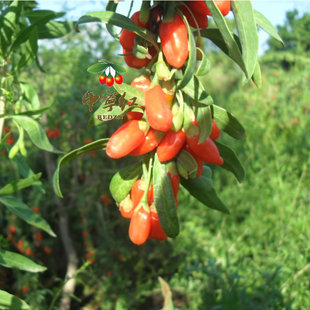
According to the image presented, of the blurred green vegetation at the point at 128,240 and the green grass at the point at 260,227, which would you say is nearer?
the green grass at the point at 260,227

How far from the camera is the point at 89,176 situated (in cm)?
215

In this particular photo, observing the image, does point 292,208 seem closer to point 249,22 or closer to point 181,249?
point 181,249

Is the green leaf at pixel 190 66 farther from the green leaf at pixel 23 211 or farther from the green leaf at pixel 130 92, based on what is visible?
the green leaf at pixel 23 211

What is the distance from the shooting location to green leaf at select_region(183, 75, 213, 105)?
0.49 m

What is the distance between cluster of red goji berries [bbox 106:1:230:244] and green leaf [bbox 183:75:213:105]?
0.02 m

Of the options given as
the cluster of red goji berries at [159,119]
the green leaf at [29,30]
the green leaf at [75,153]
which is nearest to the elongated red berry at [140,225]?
the cluster of red goji berries at [159,119]

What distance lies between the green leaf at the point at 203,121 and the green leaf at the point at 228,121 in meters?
0.07

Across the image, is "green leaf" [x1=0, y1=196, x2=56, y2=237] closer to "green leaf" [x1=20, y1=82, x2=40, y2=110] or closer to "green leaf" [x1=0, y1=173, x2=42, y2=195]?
"green leaf" [x1=0, y1=173, x2=42, y2=195]

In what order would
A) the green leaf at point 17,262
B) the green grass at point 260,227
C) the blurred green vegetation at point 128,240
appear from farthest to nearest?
the blurred green vegetation at point 128,240 < the green grass at point 260,227 < the green leaf at point 17,262

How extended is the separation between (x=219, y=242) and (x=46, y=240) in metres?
0.93

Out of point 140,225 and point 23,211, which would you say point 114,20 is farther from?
point 23,211

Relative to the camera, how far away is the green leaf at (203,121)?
19.4 inches

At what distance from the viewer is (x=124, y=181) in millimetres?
578

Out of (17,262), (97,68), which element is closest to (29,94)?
(17,262)
